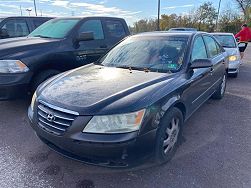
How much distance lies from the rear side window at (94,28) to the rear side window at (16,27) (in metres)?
3.59

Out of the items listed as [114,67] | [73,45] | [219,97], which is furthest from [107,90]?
[219,97]

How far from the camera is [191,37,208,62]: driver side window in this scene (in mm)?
3692

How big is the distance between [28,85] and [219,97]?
4.17 metres

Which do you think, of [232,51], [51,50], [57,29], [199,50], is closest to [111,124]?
[199,50]

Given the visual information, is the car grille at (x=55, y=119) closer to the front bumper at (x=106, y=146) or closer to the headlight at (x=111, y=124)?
the front bumper at (x=106, y=146)

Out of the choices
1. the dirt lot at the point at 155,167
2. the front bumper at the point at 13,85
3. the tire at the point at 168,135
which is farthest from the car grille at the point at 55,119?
the front bumper at the point at 13,85

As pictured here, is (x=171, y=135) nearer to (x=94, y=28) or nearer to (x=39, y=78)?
(x=39, y=78)

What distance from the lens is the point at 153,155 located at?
2568 millimetres

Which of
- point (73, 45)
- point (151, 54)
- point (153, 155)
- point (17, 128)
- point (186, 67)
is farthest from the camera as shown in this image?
point (73, 45)

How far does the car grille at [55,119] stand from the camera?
241 cm

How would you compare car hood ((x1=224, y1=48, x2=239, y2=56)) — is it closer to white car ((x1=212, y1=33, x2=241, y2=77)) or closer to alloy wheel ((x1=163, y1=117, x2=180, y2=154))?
white car ((x1=212, y1=33, x2=241, y2=77))

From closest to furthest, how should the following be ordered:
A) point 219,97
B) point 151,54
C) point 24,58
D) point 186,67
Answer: point 186,67, point 151,54, point 24,58, point 219,97

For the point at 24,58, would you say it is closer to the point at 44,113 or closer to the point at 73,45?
the point at 73,45

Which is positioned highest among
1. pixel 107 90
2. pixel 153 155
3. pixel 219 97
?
pixel 107 90
